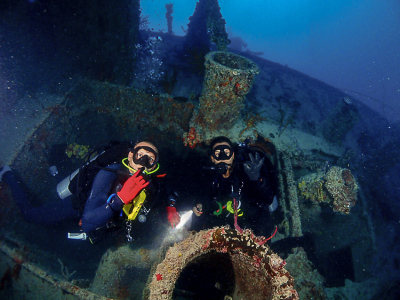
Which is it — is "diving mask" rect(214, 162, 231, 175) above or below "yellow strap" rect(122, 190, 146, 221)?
above

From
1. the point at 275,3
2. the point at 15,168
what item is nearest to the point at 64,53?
the point at 15,168

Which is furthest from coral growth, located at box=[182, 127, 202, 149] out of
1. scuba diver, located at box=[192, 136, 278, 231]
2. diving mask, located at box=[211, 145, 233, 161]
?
diving mask, located at box=[211, 145, 233, 161]

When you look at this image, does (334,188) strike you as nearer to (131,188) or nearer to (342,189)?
(342,189)

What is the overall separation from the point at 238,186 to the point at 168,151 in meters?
2.92

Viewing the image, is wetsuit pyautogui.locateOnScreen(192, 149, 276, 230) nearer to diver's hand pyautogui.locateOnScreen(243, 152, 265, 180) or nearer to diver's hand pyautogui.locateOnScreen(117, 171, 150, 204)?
diver's hand pyautogui.locateOnScreen(243, 152, 265, 180)

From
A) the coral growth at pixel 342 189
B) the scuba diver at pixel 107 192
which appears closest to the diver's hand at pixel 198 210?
the scuba diver at pixel 107 192

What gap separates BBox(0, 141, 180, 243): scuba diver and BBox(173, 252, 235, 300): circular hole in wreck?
36.5 inches

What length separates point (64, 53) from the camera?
441 cm

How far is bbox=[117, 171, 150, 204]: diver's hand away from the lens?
111 inches

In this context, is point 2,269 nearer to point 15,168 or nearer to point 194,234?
point 15,168

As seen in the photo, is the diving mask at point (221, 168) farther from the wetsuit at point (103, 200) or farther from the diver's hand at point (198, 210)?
the wetsuit at point (103, 200)

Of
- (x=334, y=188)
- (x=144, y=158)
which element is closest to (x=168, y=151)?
(x=144, y=158)

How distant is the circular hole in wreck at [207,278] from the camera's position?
7.68 ft

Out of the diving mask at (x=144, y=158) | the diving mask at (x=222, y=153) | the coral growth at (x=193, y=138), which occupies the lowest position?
the diving mask at (x=144, y=158)
